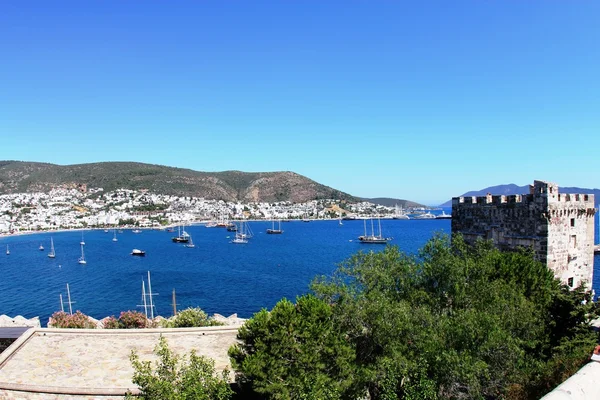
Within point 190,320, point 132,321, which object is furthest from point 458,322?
point 132,321

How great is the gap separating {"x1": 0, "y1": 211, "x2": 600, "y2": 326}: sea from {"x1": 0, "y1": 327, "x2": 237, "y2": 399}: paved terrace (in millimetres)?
12370

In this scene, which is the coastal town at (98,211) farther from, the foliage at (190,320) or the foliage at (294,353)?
the foliage at (294,353)

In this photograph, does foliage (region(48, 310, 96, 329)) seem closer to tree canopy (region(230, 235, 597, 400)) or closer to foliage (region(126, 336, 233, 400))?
tree canopy (region(230, 235, 597, 400))

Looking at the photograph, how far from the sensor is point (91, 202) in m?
196

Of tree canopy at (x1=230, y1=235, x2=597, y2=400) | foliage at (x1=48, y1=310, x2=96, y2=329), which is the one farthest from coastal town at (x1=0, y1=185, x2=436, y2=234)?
tree canopy at (x1=230, y1=235, x2=597, y2=400)

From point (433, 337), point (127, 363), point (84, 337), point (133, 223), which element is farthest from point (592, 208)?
point (133, 223)

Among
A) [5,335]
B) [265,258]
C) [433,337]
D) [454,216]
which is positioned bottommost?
[265,258]

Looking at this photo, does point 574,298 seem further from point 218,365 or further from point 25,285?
point 25,285

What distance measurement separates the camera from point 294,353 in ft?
39.6

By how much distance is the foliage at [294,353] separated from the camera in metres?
11.5

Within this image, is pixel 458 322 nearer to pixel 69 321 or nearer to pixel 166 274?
pixel 69 321

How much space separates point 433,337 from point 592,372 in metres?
8.05

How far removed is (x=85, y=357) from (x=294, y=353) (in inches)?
352

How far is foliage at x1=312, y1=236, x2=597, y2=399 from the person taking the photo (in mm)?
10406
